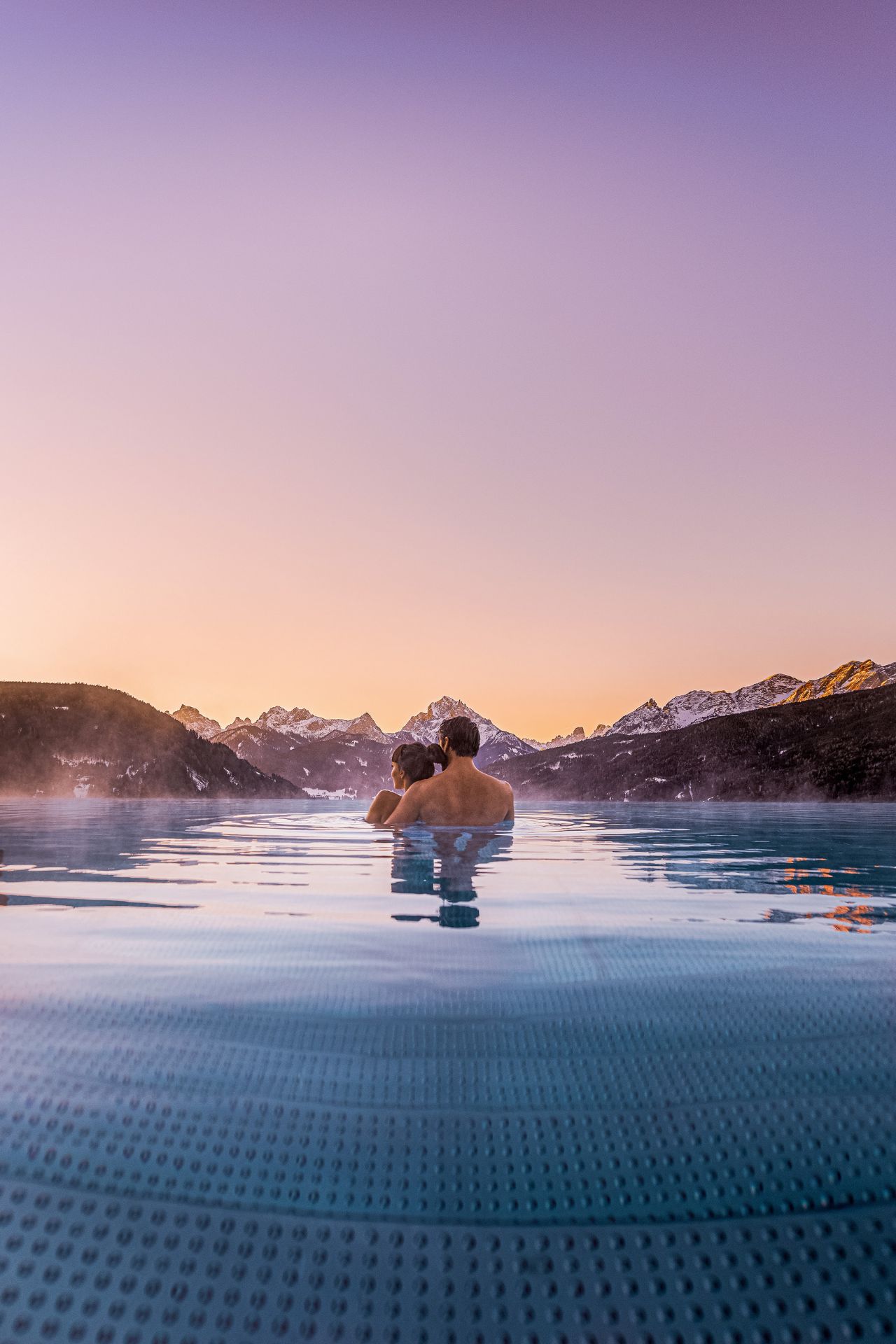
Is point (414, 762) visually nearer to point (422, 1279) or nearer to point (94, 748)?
point (422, 1279)

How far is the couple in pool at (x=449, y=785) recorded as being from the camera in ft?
37.8

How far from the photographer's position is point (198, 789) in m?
139

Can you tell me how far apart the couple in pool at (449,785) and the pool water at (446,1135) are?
6.61m

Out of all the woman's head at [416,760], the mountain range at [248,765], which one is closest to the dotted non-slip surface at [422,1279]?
the woman's head at [416,760]

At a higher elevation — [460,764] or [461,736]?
[461,736]

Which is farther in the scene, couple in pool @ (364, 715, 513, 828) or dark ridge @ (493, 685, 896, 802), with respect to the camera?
dark ridge @ (493, 685, 896, 802)

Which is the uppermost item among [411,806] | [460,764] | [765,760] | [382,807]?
[765,760]

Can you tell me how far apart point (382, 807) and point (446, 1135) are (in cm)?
1304

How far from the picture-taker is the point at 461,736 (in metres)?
11.3

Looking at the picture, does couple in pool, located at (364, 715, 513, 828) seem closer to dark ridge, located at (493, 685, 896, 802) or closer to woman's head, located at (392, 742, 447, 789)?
woman's head, located at (392, 742, 447, 789)

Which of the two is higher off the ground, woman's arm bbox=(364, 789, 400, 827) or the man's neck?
the man's neck

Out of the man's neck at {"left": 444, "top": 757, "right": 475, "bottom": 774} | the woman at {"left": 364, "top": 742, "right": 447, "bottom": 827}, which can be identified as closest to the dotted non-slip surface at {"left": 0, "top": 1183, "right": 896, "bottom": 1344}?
the man's neck at {"left": 444, "top": 757, "right": 475, "bottom": 774}

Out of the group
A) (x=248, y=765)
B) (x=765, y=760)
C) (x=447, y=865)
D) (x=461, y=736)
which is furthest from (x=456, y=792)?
(x=248, y=765)

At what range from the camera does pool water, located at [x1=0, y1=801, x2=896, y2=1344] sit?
4.85ft
